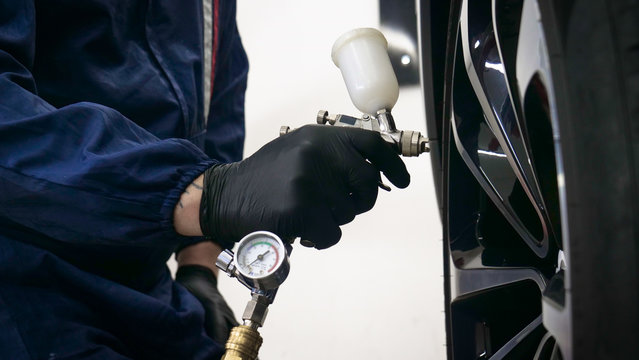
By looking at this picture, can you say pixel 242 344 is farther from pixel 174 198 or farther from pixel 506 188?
pixel 506 188

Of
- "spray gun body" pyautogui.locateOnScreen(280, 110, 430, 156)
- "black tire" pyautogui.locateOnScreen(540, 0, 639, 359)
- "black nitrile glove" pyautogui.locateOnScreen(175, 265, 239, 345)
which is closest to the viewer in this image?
"black tire" pyautogui.locateOnScreen(540, 0, 639, 359)

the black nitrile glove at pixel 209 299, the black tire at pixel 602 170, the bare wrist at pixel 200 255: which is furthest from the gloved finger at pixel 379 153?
the bare wrist at pixel 200 255

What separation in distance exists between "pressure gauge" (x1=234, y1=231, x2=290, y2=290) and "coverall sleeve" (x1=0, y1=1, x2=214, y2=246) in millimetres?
79

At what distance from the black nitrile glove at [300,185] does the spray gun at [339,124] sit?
0.07 feet

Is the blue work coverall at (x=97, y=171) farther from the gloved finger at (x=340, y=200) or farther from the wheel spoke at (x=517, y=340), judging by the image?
the wheel spoke at (x=517, y=340)

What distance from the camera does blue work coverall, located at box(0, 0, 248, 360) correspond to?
0.49 m

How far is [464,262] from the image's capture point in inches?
21.2

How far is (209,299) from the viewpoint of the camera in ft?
2.68

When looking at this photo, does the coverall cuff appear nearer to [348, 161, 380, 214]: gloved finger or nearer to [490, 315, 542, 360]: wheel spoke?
[348, 161, 380, 214]: gloved finger

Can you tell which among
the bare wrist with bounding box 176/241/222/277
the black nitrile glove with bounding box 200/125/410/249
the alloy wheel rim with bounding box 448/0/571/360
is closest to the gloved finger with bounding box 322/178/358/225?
the black nitrile glove with bounding box 200/125/410/249

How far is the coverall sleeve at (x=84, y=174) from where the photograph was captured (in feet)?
1.58

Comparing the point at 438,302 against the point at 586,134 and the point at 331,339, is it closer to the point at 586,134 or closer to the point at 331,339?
the point at 331,339

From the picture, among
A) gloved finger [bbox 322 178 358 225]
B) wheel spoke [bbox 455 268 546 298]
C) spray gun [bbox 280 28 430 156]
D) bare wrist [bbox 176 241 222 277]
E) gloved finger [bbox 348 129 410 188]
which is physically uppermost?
spray gun [bbox 280 28 430 156]

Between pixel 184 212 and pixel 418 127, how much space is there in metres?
0.68
